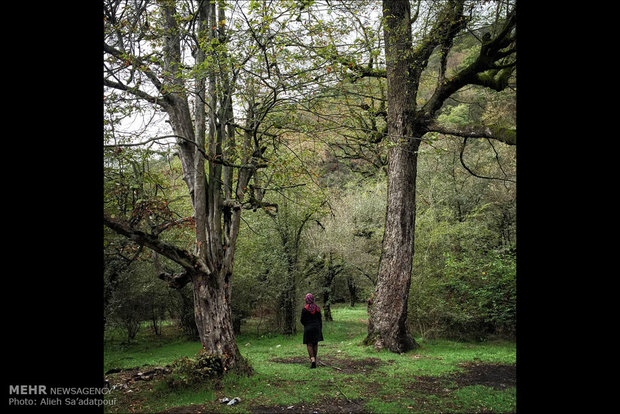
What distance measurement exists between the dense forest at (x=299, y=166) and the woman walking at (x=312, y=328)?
1873 mm

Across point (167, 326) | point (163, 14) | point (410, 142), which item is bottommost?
point (167, 326)

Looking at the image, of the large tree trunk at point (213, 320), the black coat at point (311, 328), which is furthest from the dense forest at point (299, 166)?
the black coat at point (311, 328)

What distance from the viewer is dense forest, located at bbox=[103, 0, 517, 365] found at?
19.7 feet

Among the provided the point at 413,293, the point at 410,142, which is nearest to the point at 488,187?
the point at 413,293

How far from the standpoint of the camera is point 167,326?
16.4 meters

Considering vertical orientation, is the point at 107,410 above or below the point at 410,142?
below

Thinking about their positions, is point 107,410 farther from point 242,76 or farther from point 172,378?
point 242,76
